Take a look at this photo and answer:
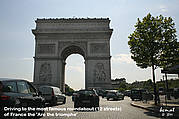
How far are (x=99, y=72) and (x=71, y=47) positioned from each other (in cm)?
916

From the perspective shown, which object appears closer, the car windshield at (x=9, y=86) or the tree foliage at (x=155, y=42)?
the car windshield at (x=9, y=86)

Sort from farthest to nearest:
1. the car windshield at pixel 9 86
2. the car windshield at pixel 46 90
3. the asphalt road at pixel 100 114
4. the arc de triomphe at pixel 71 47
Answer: the arc de triomphe at pixel 71 47 → the car windshield at pixel 46 90 → the asphalt road at pixel 100 114 → the car windshield at pixel 9 86

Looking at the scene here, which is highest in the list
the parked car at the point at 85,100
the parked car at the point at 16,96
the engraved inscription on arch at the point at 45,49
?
the engraved inscription on arch at the point at 45,49

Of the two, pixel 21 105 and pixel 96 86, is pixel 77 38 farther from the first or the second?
pixel 21 105

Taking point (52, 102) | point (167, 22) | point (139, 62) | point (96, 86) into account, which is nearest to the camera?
point (52, 102)

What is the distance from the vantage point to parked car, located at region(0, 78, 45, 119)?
4387 mm

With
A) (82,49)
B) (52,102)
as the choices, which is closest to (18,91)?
(52,102)

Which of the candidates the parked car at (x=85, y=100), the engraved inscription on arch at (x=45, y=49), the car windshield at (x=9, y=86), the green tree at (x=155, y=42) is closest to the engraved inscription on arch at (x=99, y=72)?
the engraved inscription on arch at (x=45, y=49)

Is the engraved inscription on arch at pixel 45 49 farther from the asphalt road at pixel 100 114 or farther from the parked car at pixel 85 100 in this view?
the asphalt road at pixel 100 114

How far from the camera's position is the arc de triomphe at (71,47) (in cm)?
3500

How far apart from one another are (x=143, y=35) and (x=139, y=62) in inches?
100

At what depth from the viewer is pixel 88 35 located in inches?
1478

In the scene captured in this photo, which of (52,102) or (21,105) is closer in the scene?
(21,105)

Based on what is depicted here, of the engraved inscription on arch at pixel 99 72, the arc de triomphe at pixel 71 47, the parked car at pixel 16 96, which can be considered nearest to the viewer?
the parked car at pixel 16 96
